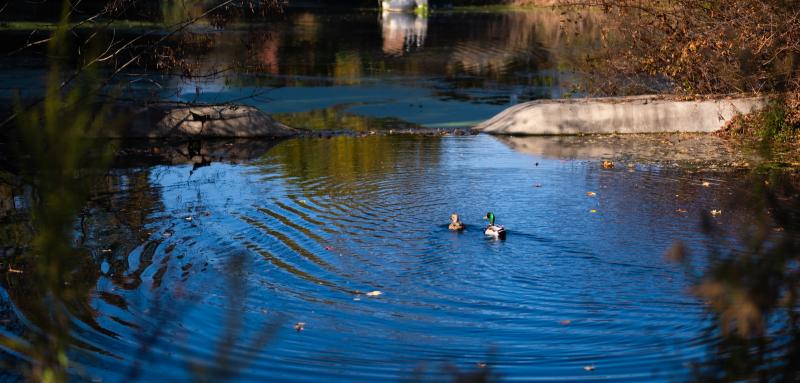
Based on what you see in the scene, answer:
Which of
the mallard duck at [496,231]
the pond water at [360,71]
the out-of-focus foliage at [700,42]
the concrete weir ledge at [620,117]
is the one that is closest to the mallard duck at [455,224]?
the mallard duck at [496,231]

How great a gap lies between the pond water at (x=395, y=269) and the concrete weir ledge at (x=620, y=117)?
2754 mm

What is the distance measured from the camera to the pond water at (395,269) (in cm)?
654

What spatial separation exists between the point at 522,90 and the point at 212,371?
21.2 meters

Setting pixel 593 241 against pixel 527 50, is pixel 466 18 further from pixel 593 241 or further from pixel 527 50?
pixel 593 241

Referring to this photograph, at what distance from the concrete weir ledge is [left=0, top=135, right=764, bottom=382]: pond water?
2.75 meters

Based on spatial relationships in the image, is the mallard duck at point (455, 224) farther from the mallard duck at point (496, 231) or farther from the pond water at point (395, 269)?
the mallard duck at point (496, 231)

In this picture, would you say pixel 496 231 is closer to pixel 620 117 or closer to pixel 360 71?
pixel 620 117

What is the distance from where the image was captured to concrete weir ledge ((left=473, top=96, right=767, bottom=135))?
16594 mm

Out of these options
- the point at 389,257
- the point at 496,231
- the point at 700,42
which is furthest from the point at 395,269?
the point at 700,42

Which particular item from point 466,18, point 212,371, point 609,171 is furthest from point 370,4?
point 212,371

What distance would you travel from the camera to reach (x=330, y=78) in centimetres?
2525

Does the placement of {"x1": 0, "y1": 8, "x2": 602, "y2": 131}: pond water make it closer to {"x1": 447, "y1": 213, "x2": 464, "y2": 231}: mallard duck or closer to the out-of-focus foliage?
the out-of-focus foliage

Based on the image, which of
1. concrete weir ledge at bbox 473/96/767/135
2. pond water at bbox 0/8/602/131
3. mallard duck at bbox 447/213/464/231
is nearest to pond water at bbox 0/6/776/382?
mallard duck at bbox 447/213/464/231

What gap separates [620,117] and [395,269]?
9235 millimetres
